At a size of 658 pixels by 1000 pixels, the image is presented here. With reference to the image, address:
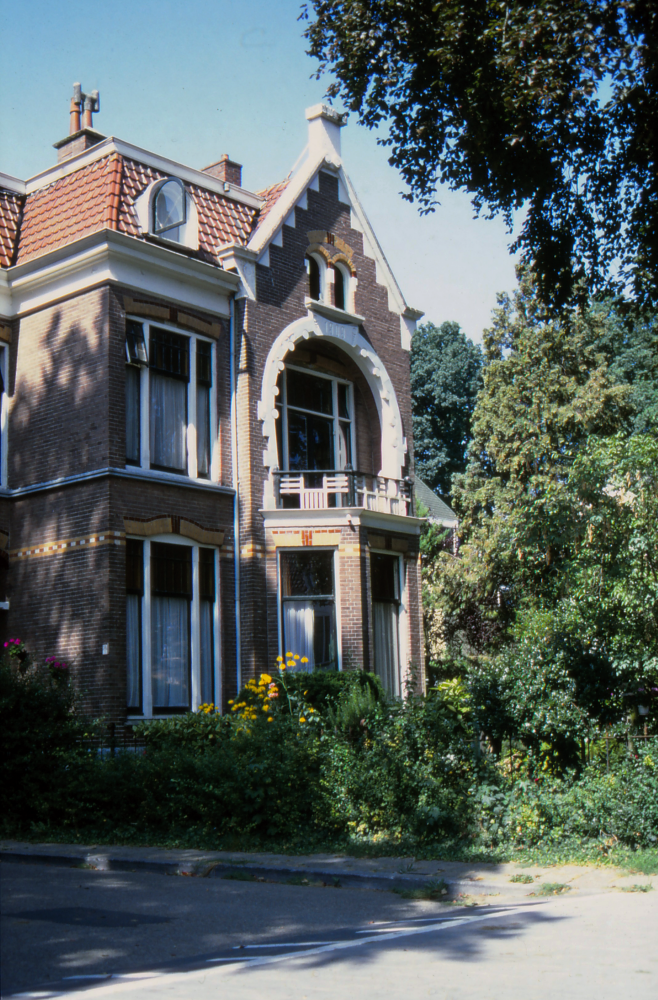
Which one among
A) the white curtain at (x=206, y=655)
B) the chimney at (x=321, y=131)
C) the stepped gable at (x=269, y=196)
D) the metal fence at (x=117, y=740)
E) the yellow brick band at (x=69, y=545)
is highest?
the chimney at (x=321, y=131)

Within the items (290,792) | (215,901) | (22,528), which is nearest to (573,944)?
(215,901)

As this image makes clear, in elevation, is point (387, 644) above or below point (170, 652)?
above

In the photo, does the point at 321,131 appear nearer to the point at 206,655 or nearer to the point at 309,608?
the point at 309,608

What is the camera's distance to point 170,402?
→ 18.6 m

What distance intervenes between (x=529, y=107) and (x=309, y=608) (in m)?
10.9

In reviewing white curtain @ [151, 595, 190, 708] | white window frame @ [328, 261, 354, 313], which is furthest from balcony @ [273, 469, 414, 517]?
white window frame @ [328, 261, 354, 313]

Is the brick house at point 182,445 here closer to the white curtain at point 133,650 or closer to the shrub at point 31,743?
the white curtain at point 133,650

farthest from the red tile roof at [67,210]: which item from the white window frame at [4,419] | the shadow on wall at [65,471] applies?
the white window frame at [4,419]

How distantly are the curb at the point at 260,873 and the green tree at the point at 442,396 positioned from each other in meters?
38.9

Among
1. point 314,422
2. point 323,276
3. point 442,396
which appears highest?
point 442,396

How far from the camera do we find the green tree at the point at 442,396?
4959 centimetres

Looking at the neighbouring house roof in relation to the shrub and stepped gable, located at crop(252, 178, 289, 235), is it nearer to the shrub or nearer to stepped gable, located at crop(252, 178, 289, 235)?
stepped gable, located at crop(252, 178, 289, 235)

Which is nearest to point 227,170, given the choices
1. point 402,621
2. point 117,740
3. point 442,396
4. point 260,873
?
point 402,621

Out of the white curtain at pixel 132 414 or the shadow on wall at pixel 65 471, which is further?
the white curtain at pixel 132 414
